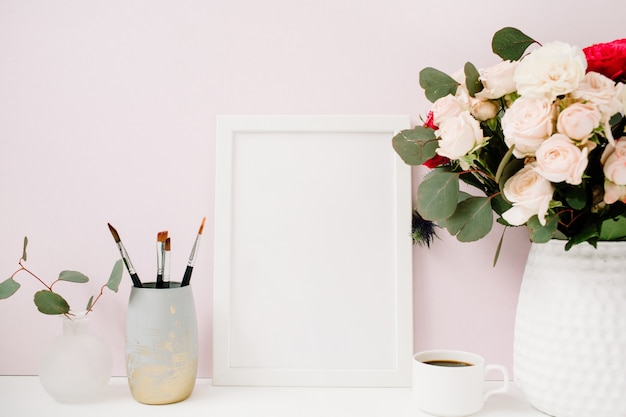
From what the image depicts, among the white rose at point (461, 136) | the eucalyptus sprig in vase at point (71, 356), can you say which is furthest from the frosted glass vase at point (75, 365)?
the white rose at point (461, 136)

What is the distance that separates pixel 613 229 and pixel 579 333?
139 millimetres

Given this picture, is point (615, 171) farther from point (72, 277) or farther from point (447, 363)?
point (72, 277)

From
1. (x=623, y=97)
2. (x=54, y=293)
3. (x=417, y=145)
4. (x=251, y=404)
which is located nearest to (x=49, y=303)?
(x=54, y=293)

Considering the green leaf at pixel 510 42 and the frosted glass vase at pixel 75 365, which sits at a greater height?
the green leaf at pixel 510 42

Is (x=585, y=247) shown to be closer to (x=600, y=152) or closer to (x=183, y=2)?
(x=600, y=152)

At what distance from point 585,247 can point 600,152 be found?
0.13 metres

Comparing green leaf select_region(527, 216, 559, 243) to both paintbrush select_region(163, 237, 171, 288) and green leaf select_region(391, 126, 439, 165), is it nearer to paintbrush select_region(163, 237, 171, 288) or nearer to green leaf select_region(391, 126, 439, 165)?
green leaf select_region(391, 126, 439, 165)

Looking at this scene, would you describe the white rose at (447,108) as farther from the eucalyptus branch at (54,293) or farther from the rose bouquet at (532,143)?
the eucalyptus branch at (54,293)

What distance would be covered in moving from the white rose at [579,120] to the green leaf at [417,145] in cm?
17

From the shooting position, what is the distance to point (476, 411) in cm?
70

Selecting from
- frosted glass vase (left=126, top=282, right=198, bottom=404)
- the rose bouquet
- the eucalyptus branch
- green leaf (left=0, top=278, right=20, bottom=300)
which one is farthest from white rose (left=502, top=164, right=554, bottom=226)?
green leaf (left=0, top=278, right=20, bottom=300)

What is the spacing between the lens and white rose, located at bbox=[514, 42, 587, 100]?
1.96 feet

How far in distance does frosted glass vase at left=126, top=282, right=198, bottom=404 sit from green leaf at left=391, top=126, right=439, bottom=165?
0.37 metres

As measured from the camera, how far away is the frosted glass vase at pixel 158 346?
737mm
